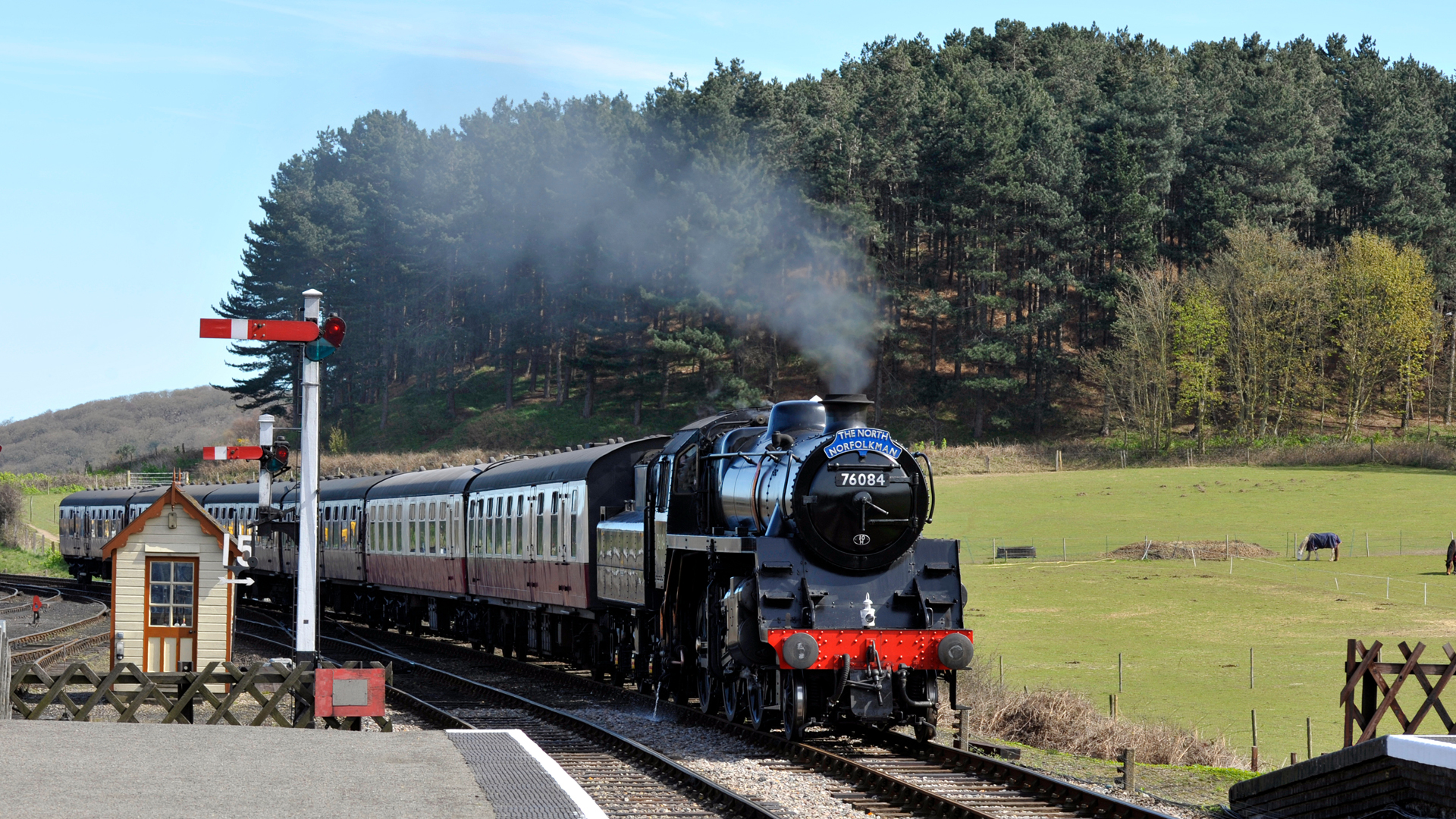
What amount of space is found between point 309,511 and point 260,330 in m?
2.24

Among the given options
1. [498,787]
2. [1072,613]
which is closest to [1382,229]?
[1072,613]

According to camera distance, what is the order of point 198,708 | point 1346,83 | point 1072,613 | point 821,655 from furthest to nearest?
point 1346,83, point 1072,613, point 198,708, point 821,655

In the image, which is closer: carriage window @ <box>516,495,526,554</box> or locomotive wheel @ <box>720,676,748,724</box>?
locomotive wheel @ <box>720,676,748,724</box>

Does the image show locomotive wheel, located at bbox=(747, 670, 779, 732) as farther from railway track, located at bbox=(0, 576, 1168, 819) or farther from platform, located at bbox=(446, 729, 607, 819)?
platform, located at bbox=(446, 729, 607, 819)

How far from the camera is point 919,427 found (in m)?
78.4

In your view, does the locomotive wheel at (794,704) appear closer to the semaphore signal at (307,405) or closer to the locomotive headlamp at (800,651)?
the locomotive headlamp at (800,651)

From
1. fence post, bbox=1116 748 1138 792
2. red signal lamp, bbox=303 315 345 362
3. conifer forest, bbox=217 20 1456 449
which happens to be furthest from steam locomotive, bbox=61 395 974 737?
conifer forest, bbox=217 20 1456 449

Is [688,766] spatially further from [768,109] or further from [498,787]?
[768,109]

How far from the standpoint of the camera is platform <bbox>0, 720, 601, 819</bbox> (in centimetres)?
965

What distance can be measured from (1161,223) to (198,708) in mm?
75977

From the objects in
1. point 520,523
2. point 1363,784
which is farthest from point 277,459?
point 1363,784

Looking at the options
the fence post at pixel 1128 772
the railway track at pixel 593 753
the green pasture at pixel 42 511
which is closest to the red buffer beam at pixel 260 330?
the railway track at pixel 593 753

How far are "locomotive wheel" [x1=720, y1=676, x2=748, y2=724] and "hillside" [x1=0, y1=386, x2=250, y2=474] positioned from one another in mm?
143180

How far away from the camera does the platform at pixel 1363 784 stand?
10.4 m
